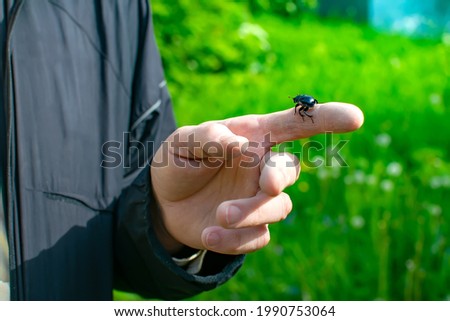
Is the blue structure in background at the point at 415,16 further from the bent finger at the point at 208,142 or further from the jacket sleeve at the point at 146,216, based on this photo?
the bent finger at the point at 208,142

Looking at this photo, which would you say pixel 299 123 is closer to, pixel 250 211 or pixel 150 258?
pixel 250 211

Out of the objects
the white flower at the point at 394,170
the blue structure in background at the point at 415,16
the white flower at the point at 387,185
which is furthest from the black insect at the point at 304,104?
the blue structure in background at the point at 415,16

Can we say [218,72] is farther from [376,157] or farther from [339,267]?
[339,267]

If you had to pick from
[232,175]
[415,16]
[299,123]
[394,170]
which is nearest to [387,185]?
[394,170]

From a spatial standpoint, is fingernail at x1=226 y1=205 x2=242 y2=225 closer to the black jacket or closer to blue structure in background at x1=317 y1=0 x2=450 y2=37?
the black jacket

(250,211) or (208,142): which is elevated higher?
(208,142)

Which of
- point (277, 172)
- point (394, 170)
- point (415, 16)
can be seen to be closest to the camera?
point (277, 172)
